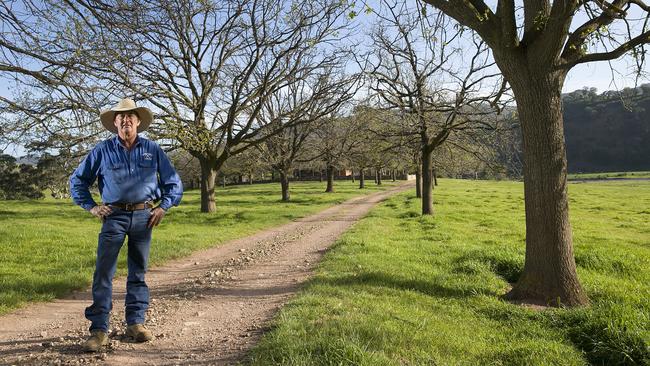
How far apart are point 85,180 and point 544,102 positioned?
5.86 meters

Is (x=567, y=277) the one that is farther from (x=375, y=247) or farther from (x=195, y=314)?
(x=195, y=314)

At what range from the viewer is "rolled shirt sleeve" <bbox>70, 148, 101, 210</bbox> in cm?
420

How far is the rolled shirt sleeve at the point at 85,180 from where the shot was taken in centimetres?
420

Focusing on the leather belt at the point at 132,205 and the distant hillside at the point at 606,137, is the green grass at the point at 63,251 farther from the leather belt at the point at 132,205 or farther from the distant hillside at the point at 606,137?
the distant hillside at the point at 606,137

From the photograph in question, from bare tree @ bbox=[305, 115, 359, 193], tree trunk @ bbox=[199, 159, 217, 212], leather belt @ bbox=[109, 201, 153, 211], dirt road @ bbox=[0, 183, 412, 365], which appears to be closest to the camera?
→ dirt road @ bbox=[0, 183, 412, 365]

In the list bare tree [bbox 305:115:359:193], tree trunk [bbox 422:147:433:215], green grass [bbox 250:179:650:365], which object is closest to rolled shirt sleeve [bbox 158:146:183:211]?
green grass [bbox 250:179:650:365]

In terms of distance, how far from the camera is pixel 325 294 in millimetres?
5777

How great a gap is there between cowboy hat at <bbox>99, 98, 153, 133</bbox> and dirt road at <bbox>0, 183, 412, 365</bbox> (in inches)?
85.5

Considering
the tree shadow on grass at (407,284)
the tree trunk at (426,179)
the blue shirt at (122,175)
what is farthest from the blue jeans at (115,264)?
the tree trunk at (426,179)

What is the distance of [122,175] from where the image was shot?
418 centimetres

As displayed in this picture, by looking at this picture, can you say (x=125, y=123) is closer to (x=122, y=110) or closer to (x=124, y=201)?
(x=122, y=110)

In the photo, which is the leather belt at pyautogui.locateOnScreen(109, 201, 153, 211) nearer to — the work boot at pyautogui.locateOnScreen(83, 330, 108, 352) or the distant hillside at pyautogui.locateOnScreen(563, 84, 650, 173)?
the work boot at pyautogui.locateOnScreen(83, 330, 108, 352)

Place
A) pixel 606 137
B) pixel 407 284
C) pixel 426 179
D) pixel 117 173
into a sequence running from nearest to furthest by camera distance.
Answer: pixel 117 173, pixel 407 284, pixel 426 179, pixel 606 137

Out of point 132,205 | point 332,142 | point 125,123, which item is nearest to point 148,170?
point 132,205
